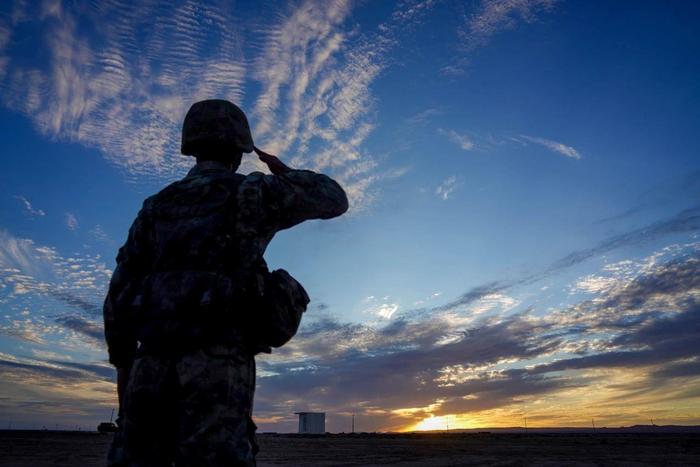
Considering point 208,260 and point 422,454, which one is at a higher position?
point 208,260

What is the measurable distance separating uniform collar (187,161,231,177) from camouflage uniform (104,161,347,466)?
11 millimetres

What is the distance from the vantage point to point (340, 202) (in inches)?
132

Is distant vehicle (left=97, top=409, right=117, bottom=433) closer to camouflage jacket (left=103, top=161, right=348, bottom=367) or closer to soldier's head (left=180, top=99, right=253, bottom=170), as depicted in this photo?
camouflage jacket (left=103, top=161, right=348, bottom=367)

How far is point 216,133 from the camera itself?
3527 millimetres

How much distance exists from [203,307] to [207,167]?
117cm

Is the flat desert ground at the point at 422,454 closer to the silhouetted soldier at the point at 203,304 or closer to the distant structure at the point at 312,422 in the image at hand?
the silhouetted soldier at the point at 203,304

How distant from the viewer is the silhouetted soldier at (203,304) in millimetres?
2730

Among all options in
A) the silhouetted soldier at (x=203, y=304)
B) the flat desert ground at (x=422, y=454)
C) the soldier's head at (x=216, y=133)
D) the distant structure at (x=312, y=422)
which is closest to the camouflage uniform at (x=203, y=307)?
the silhouetted soldier at (x=203, y=304)

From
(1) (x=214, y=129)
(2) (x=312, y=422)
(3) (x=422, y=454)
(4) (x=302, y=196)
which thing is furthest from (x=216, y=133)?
(2) (x=312, y=422)

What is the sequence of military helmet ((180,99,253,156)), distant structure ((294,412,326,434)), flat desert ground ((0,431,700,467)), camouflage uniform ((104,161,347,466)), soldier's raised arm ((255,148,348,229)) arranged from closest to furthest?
camouflage uniform ((104,161,347,466)) → soldier's raised arm ((255,148,348,229)) → military helmet ((180,99,253,156)) → flat desert ground ((0,431,700,467)) → distant structure ((294,412,326,434))

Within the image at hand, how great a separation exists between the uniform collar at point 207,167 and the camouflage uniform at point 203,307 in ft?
0.04

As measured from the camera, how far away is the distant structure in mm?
68250

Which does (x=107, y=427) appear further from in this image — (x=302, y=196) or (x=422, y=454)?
(x=422, y=454)

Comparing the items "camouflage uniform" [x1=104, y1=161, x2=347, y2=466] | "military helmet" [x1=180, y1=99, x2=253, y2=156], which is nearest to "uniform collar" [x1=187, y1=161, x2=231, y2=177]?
"camouflage uniform" [x1=104, y1=161, x2=347, y2=466]
